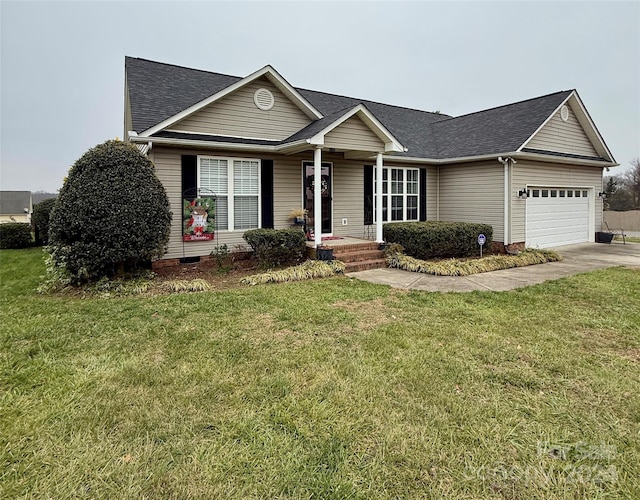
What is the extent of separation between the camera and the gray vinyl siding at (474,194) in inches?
461

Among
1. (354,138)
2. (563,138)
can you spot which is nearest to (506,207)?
(563,138)

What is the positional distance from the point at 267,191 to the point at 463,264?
541cm

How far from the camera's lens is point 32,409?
289cm

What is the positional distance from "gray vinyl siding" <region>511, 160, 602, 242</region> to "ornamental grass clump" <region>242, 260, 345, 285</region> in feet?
21.6

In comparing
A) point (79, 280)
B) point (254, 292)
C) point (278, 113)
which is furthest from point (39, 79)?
point (254, 292)

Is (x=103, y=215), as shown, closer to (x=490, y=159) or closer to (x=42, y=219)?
(x=490, y=159)

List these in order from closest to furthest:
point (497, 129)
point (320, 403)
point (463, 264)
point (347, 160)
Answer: point (320, 403)
point (463, 264)
point (347, 160)
point (497, 129)

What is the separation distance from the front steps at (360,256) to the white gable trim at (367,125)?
8.59 feet

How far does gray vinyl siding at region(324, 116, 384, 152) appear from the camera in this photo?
909cm

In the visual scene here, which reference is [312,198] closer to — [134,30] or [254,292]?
[254,292]

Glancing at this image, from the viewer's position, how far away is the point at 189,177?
8.88 m

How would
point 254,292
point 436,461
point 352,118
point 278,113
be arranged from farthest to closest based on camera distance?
point 278,113
point 352,118
point 254,292
point 436,461

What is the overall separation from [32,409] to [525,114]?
1468cm

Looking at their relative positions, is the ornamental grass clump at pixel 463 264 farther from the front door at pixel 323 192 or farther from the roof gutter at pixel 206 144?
the roof gutter at pixel 206 144
